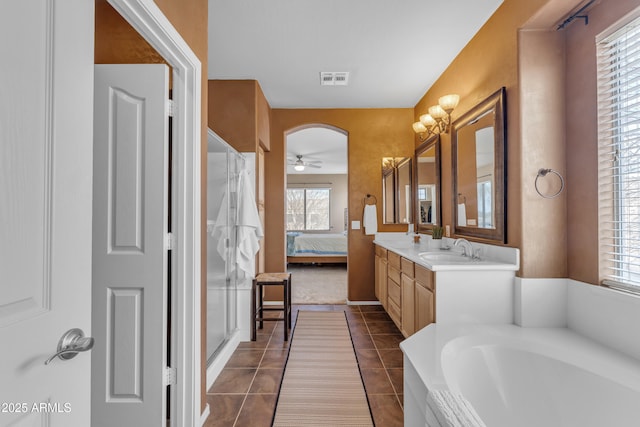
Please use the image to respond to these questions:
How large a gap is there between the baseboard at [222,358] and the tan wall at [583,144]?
2467mm

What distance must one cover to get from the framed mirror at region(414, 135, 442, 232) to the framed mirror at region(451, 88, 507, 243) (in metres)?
0.40

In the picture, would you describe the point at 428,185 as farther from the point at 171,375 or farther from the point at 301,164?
the point at 301,164

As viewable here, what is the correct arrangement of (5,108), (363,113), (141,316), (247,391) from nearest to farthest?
(5,108) < (141,316) < (247,391) < (363,113)

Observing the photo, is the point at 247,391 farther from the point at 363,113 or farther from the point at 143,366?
the point at 363,113

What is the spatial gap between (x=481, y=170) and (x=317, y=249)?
5114 mm

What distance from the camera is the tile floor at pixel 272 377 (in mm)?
1914

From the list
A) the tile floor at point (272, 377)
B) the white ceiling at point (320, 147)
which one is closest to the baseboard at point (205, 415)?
the tile floor at point (272, 377)

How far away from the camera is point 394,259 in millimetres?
3203

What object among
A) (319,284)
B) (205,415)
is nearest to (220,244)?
(205,415)

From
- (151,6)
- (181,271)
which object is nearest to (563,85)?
(151,6)

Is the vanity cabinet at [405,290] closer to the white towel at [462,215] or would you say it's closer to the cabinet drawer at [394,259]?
the cabinet drawer at [394,259]

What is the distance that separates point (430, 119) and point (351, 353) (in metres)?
2.36

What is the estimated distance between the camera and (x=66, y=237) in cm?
78

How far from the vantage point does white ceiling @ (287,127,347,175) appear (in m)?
5.70
